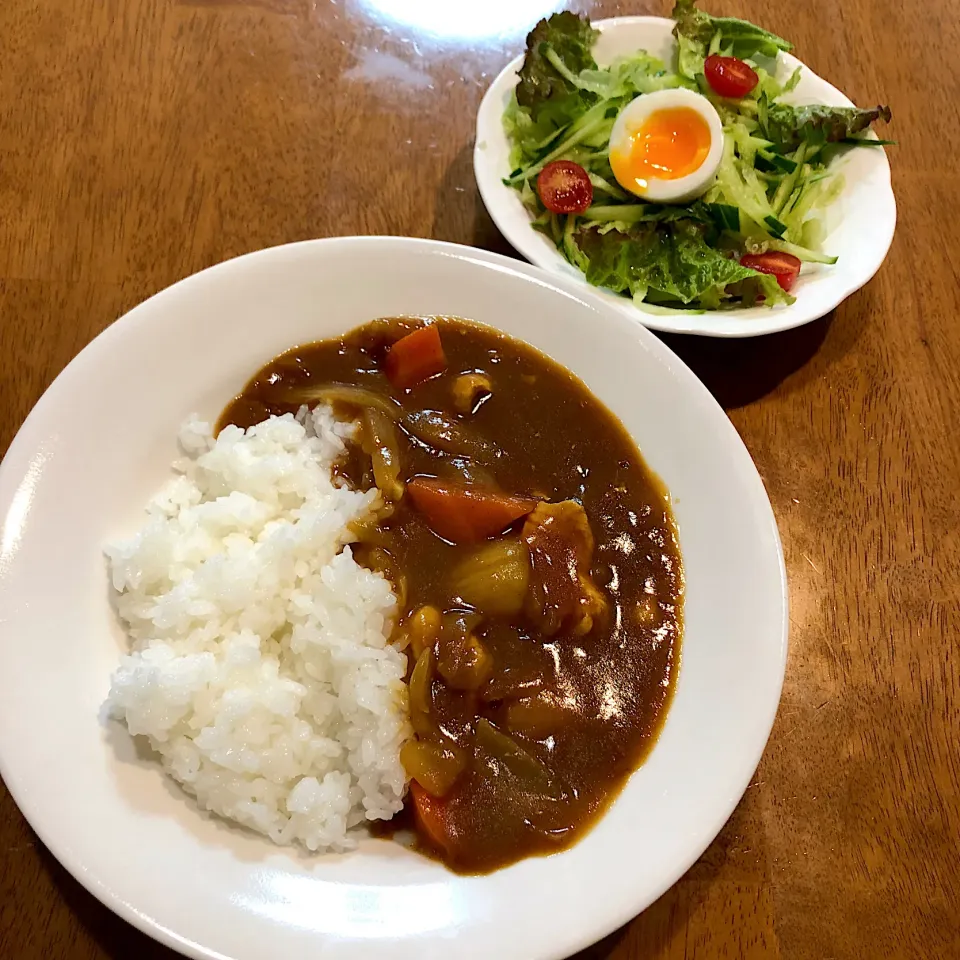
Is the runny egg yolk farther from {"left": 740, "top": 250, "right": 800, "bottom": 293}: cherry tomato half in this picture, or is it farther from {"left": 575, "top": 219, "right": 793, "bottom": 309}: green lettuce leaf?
{"left": 740, "top": 250, "right": 800, "bottom": 293}: cherry tomato half

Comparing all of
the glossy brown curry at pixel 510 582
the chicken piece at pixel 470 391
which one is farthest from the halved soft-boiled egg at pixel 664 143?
the chicken piece at pixel 470 391

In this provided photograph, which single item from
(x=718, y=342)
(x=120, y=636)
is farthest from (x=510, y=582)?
(x=718, y=342)

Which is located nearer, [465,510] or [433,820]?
[433,820]

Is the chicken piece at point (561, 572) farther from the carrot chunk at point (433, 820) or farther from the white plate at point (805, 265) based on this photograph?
the white plate at point (805, 265)

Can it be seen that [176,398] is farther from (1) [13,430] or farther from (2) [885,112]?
(2) [885,112]

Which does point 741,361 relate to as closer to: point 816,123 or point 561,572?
point 816,123

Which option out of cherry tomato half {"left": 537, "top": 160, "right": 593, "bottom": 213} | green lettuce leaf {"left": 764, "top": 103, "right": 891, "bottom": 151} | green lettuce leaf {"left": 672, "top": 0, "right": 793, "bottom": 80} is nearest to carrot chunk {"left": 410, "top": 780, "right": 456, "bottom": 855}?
cherry tomato half {"left": 537, "top": 160, "right": 593, "bottom": 213}
